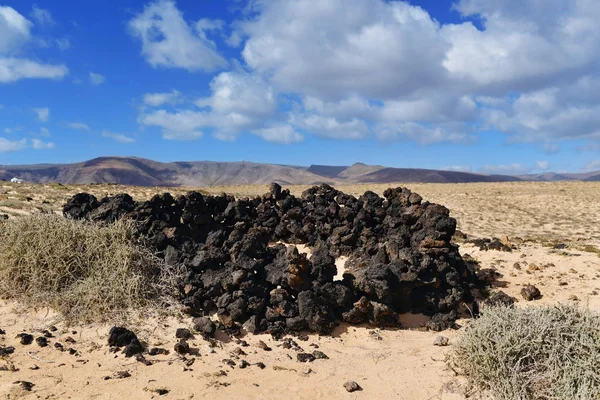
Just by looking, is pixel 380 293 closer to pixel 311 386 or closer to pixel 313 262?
pixel 313 262

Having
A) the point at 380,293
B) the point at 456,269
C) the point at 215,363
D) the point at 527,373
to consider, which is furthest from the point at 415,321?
the point at 215,363

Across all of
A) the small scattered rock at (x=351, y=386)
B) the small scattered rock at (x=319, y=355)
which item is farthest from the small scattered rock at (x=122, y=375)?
the small scattered rock at (x=351, y=386)

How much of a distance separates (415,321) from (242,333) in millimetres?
2947

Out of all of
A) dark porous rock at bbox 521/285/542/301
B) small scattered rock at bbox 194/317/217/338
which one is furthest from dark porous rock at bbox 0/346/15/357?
dark porous rock at bbox 521/285/542/301

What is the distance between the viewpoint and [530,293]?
859cm

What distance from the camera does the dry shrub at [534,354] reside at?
4852mm

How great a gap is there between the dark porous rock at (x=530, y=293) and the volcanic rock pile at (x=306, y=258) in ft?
3.24

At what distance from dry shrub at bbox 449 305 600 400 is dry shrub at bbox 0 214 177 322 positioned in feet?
16.0

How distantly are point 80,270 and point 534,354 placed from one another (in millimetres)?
6939

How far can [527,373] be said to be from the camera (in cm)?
497

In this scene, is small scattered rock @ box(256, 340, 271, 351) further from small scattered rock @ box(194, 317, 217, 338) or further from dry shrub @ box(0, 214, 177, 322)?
dry shrub @ box(0, 214, 177, 322)

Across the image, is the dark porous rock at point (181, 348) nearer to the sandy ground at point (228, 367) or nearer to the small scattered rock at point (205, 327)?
the sandy ground at point (228, 367)

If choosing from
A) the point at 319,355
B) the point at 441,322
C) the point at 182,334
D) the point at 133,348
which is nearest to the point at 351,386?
the point at 319,355

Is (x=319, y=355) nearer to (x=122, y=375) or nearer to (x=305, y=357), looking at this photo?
(x=305, y=357)
